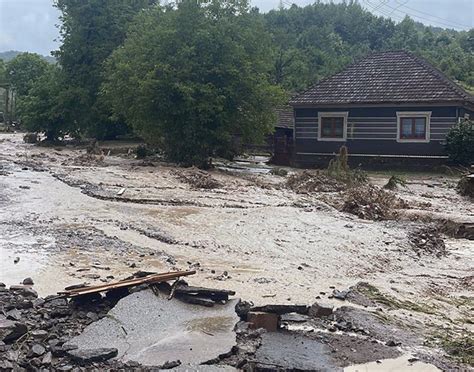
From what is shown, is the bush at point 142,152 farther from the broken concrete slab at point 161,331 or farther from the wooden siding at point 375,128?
the broken concrete slab at point 161,331

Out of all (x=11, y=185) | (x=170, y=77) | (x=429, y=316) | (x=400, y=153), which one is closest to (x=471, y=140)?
(x=400, y=153)

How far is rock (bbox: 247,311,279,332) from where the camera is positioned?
6449 millimetres

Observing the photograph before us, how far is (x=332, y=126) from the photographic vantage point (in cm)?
3184

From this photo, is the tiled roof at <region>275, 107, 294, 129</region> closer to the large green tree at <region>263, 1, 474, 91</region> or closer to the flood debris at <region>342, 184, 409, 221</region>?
the large green tree at <region>263, 1, 474, 91</region>

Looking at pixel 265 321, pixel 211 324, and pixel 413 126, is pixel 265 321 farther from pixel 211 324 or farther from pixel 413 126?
pixel 413 126

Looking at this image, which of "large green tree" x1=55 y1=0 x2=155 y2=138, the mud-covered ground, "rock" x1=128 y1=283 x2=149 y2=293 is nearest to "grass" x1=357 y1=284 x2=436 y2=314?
the mud-covered ground

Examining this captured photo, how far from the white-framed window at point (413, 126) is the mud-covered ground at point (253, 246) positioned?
32.5ft

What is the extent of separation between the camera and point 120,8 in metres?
41.5

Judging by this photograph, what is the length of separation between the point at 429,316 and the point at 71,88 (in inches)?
1421

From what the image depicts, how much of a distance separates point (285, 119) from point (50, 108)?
1588cm

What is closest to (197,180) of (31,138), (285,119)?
(285,119)

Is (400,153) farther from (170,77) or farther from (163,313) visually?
(163,313)

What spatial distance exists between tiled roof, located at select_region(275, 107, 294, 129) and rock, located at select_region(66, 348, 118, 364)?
30308 mm

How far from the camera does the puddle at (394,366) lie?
225 inches
